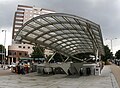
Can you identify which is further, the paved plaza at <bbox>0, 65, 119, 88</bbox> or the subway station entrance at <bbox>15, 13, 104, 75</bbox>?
the subway station entrance at <bbox>15, 13, 104, 75</bbox>

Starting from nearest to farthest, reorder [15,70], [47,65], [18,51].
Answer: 1. [47,65]
2. [15,70]
3. [18,51]

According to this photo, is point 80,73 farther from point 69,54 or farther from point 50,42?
point 69,54

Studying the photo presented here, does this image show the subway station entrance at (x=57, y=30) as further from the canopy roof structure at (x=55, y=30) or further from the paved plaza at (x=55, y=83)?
the paved plaza at (x=55, y=83)

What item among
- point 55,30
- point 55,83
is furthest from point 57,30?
point 55,83

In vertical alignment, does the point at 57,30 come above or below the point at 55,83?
above

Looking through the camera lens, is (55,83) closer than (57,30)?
Yes

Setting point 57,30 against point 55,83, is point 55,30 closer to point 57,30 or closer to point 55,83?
point 57,30

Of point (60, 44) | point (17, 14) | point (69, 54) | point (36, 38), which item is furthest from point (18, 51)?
point (36, 38)

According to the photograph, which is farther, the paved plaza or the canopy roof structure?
the canopy roof structure

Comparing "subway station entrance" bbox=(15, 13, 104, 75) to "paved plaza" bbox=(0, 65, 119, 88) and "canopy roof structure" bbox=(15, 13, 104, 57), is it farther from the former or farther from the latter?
"paved plaza" bbox=(0, 65, 119, 88)

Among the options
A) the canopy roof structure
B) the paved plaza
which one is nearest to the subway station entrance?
the canopy roof structure

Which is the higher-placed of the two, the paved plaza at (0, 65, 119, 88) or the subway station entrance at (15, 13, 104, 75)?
the subway station entrance at (15, 13, 104, 75)

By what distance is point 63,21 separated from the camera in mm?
28844

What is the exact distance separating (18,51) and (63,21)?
8231 centimetres
